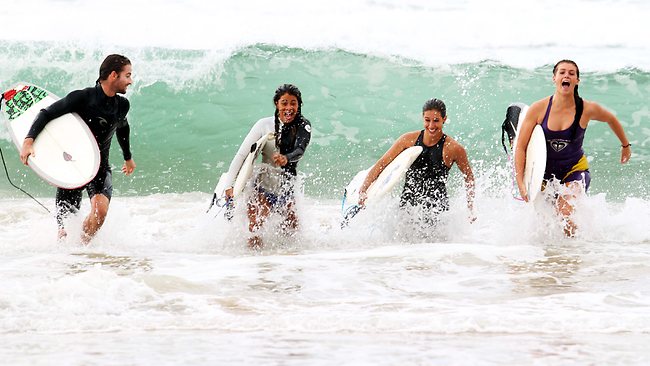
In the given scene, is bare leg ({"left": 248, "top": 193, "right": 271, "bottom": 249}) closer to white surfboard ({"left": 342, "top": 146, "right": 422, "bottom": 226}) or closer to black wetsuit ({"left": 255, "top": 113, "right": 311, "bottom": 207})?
black wetsuit ({"left": 255, "top": 113, "right": 311, "bottom": 207})

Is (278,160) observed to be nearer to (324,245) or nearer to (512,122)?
(324,245)

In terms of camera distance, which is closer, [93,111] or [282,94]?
[93,111]

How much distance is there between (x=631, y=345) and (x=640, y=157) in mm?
10629

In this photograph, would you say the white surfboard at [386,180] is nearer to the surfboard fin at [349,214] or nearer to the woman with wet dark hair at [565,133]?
the surfboard fin at [349,214]

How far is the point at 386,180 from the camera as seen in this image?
774cm

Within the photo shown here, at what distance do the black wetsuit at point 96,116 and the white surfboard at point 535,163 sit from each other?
315 cm

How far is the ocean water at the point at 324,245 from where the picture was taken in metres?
4.57

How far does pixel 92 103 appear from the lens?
7207 millimetres

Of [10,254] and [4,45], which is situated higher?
[4,45]

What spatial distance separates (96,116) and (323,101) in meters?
9.55

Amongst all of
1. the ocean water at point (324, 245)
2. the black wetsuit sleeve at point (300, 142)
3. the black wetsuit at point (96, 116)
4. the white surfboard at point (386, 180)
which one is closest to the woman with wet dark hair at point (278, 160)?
the black wetsuit sleeve at point (300, 142)

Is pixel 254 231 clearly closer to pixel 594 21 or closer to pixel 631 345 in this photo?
pixel 631 345

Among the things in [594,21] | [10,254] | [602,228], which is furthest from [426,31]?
[10,254]

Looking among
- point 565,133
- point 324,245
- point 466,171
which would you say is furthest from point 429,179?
point 565,133
